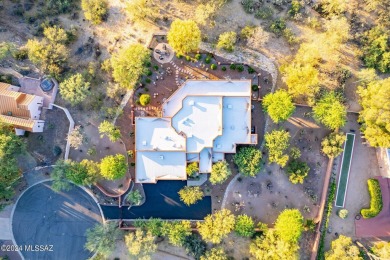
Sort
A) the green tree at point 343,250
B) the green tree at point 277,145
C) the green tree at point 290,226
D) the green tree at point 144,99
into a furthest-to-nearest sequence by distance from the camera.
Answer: the green tree at point 144,99
the green tree at point 277,145
the green tree at point 343,250
the green tree at point 290,226

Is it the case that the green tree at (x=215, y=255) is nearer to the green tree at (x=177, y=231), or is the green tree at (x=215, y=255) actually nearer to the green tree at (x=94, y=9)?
the green tree at (x=177, y=231)

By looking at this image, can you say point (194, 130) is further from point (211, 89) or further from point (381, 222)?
point (381, 222)

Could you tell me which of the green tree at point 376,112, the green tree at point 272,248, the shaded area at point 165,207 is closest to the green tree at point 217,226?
the shaded area at point 165,207

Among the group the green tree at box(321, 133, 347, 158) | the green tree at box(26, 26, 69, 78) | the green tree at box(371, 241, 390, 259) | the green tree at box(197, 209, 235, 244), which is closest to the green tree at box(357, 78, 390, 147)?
the green tree at box(321, 133, 347, 158)

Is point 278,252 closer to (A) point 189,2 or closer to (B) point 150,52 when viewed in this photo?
(B) point 150,52

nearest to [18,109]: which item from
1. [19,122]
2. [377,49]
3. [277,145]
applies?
[19,122]

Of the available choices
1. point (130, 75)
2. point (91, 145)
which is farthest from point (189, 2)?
point (91, 145)
